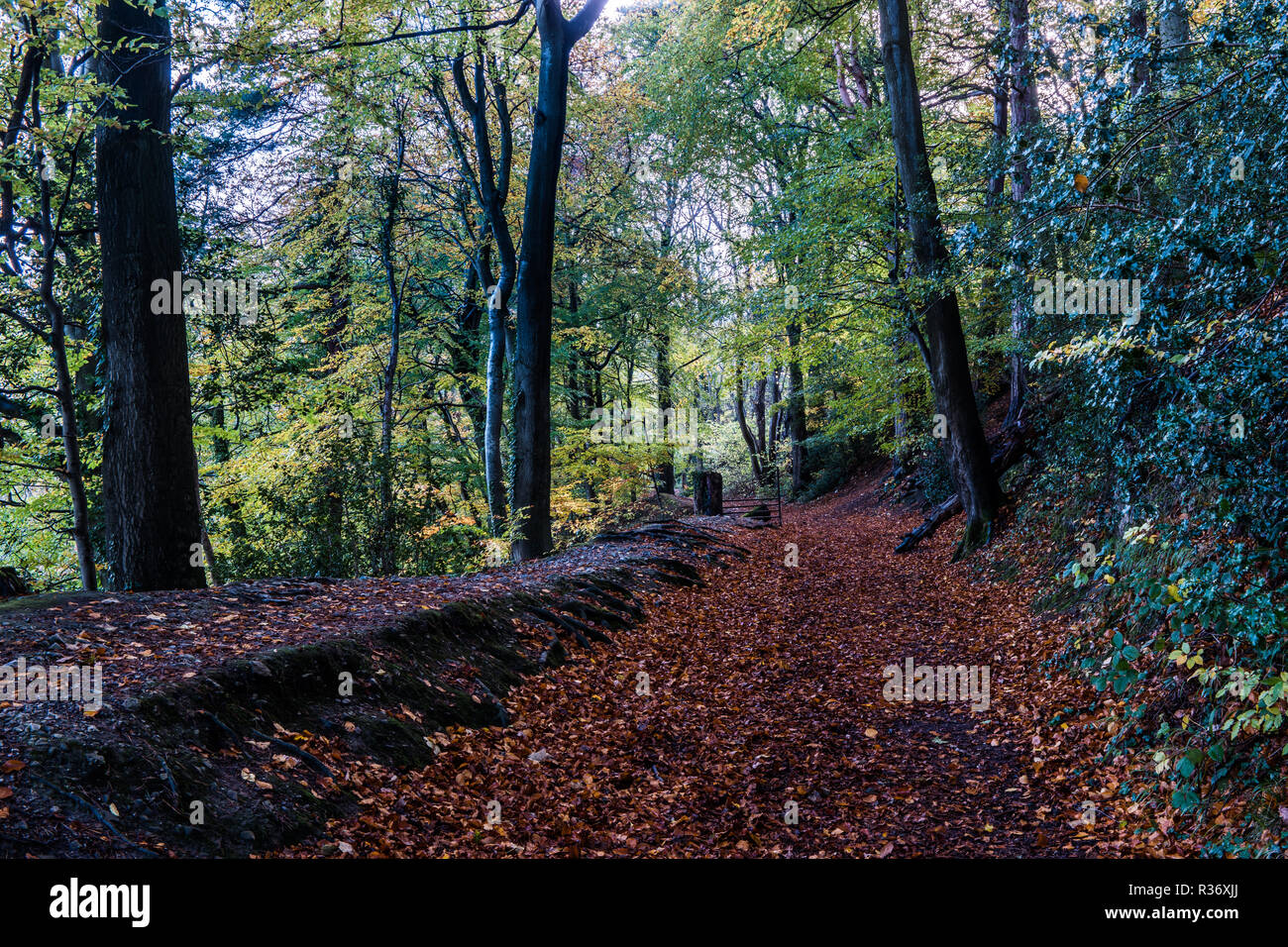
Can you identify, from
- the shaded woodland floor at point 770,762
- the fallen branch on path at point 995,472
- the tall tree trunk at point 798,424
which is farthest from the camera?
the tall tree trunk at point 798,424

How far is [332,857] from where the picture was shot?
336cm

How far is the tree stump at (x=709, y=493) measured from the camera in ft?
66.6

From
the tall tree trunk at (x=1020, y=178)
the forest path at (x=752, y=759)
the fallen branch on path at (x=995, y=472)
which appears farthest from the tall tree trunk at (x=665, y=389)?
the forest path at (x=752, y=759)

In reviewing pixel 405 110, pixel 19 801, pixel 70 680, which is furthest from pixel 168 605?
pixel 405 110

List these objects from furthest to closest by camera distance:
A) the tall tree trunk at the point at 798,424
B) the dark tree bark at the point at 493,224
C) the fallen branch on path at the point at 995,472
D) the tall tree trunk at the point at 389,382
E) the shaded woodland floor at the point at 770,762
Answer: the tall tree trunk at the point at 798,424
the dark tree bark at the point at 493,224
the fallen branch on path at the point at 995,472
the tall tree trunk at the point at 389,382
the shaded woodland floor at the point at 770,762

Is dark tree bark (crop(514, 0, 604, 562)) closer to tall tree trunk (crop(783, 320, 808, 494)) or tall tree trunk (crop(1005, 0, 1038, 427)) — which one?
tall tree trunk (crop(1005, 0, 1038, 427))

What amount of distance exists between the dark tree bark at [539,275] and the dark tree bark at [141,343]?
497 cm

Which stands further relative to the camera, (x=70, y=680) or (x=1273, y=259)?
(x=1273, y=259)

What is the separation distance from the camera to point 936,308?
10914 mm

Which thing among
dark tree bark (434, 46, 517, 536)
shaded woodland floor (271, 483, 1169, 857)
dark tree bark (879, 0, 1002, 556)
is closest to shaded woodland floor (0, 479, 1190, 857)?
shaded woodland floor (271, 483, 1169, 857)

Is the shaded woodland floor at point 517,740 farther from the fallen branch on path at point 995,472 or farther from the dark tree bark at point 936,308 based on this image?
the fallen branch on path at point 995,472

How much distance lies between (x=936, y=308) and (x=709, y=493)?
406 inches
